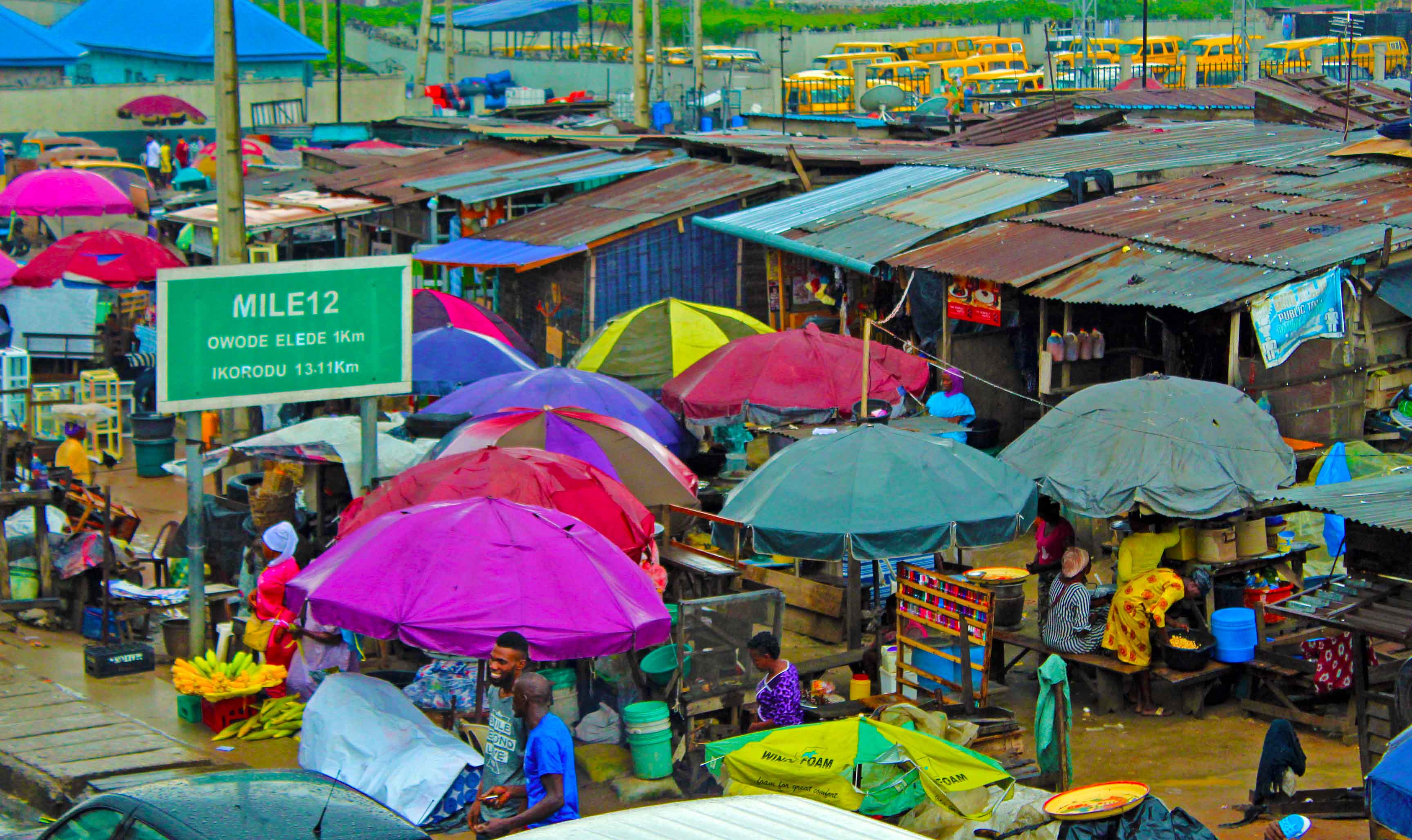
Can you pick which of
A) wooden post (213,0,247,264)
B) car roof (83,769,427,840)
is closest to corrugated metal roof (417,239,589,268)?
wooden post (213,0,247,264)

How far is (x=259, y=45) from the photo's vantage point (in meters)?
56.7

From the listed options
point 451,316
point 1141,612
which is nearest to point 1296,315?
point 1141,612

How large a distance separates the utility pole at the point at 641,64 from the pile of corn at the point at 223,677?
71.0 feet

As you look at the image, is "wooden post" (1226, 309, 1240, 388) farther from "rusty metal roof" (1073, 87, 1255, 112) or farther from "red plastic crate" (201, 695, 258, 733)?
"rusty metal roof" (1073, 87, 1255, 112)

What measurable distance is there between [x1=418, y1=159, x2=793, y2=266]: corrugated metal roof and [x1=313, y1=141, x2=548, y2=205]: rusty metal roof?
280 cm

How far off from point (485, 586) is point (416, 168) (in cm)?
1882

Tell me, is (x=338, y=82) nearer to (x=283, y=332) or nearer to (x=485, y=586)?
(x=283, y=332)

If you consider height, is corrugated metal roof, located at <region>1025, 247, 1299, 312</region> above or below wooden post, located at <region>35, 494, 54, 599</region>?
above

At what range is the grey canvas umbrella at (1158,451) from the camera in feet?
32.9

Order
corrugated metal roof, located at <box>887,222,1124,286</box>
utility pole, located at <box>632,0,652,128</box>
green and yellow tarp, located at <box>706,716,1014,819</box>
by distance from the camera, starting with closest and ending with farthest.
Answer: green and yellow tarp, located at <box>706,716,1014,819</box>, corrugated metal roof, located at <box>887,222,1124,286</box>, utility pole, located at <box>632,0,652,128</box>

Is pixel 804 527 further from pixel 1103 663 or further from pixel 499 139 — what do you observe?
pixel 499 139

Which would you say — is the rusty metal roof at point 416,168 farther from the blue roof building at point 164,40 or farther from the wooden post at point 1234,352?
the blue roof building at point 164,40

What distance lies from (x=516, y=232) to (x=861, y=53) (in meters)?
30.6

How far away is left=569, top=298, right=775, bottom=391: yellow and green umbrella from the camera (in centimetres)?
1606
